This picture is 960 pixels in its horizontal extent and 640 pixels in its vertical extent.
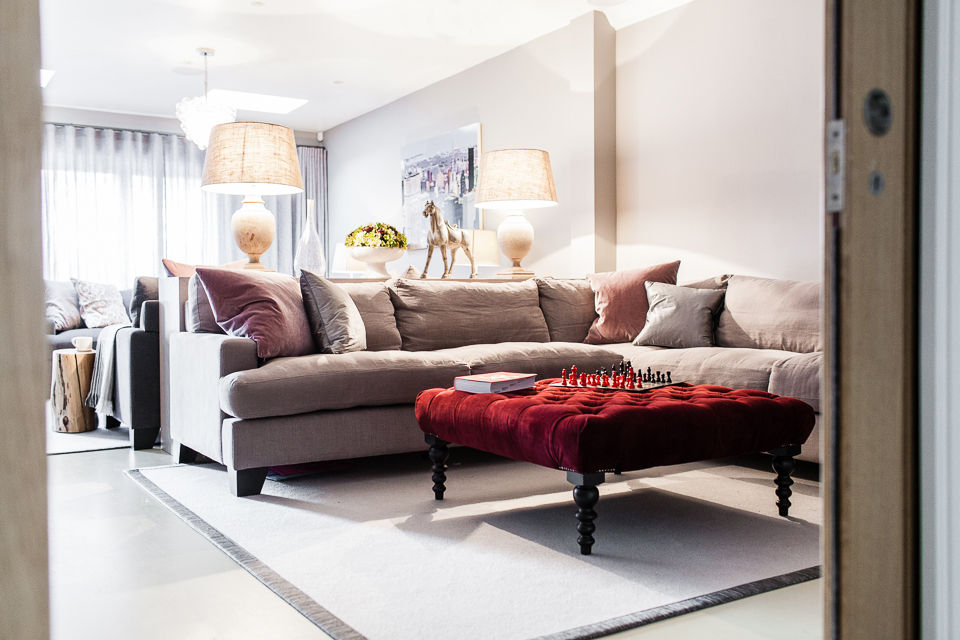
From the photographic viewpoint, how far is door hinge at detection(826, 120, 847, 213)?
0.78 metres

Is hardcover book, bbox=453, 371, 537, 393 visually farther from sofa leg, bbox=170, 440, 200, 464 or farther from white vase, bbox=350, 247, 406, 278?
white vase, bbox=350, 247, 406, 278

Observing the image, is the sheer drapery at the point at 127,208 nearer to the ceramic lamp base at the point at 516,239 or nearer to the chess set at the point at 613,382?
the ceramic lamp base at the point at 516,239

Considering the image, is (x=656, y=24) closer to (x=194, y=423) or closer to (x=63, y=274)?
(x=194, y=423)

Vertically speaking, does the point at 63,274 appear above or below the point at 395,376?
above

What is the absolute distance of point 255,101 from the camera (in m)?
7.55

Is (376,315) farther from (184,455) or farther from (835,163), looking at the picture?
(835,163)

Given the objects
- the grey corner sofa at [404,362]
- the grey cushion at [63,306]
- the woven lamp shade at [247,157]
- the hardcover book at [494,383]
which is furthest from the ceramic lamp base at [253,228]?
the grey cushion at [63,306]

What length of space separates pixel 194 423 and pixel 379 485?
0.88 meters

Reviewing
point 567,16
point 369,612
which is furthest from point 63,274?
point 369,612

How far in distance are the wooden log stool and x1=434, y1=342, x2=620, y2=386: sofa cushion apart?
86.0 inches

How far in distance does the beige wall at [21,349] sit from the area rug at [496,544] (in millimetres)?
1199

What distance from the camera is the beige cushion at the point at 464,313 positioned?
3.95 meters

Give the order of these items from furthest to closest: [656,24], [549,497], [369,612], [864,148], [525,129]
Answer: [525,129], [656,24], [549,497], [369,612], [864,148]

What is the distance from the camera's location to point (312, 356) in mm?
3219
